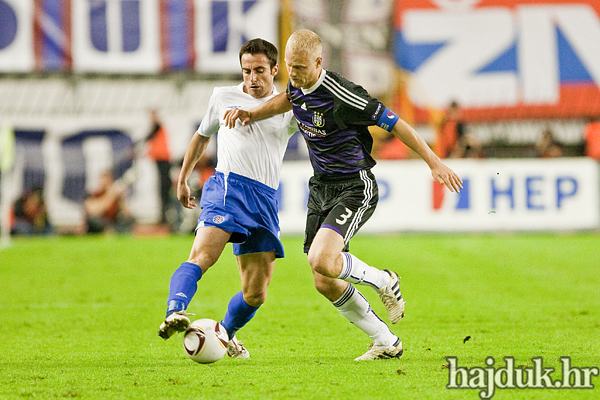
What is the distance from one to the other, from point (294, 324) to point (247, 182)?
198cm

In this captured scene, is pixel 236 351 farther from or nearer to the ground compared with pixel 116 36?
nearer to the ground

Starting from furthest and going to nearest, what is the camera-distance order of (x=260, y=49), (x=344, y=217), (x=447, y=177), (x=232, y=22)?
(x=232, y=22) → (x=260, y=49) → (x=344, y=217) → (x=447, y=177)

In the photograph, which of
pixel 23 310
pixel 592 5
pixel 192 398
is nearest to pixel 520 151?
pixel 592 5

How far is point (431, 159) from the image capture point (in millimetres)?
4633

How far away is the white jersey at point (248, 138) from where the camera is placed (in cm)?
520

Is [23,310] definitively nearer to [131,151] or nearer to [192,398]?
[192,398]

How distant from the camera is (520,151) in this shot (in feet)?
65.5

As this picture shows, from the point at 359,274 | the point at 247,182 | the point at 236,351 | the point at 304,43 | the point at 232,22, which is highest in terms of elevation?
the point at 232,22

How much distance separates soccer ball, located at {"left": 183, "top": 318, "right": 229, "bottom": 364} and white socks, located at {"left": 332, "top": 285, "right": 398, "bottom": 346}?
0.90m

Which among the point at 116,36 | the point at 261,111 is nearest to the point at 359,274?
the point at 261,111

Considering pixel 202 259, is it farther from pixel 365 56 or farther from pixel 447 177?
pixel 365 56

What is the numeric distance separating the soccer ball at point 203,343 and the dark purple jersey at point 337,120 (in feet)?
4.15

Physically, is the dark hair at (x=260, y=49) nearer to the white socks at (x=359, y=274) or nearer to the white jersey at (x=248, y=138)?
the white jersey at (x=248, y=138)

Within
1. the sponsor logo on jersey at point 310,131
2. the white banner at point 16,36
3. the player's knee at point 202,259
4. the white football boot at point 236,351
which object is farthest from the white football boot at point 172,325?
the white banner at point 16,36
